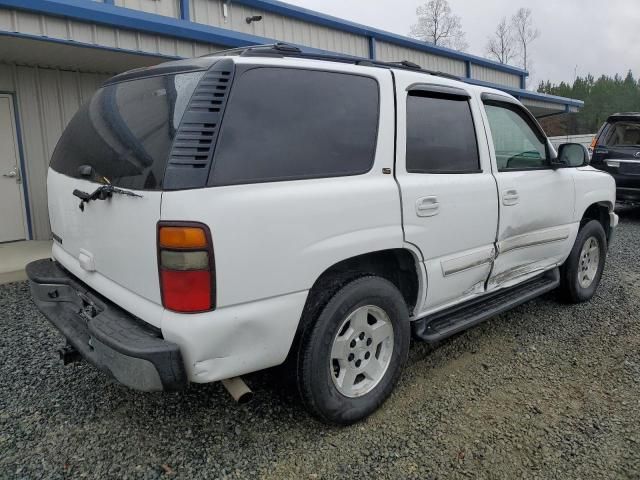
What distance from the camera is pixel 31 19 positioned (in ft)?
17.3

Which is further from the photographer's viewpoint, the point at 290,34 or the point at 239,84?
the point at 290,34

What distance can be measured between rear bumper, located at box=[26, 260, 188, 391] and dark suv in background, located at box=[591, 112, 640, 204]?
9647mm

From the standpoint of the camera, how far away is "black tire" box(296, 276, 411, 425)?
8.25 feet

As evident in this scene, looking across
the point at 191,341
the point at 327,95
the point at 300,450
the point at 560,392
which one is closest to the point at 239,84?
the point at 327,95

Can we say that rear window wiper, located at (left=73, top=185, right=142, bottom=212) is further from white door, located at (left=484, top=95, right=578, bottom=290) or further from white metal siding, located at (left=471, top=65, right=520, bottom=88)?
white metal siding, located at (left=471, top=65, right=520, bottom=88)

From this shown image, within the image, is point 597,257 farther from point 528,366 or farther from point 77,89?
point 77,89

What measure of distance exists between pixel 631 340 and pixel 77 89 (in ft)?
25.0

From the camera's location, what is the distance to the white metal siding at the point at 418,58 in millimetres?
11634

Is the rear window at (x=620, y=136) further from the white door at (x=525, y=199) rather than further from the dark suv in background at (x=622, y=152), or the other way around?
the white door at (x=525, y=199)

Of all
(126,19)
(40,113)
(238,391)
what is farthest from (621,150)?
(40,113)

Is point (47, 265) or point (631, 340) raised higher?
point (47, 265)

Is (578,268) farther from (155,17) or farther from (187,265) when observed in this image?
(155,17)

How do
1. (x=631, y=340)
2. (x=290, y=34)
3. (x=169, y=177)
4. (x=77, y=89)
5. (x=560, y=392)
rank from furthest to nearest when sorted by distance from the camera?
1. (x=290, y=34)
2. (x=77, y=89)
3. (x=631, y=340)
4. (x=560, y=392)
5. (x=169, y=177)

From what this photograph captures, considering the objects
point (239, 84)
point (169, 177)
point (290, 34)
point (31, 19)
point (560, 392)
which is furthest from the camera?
point (290, 34)
